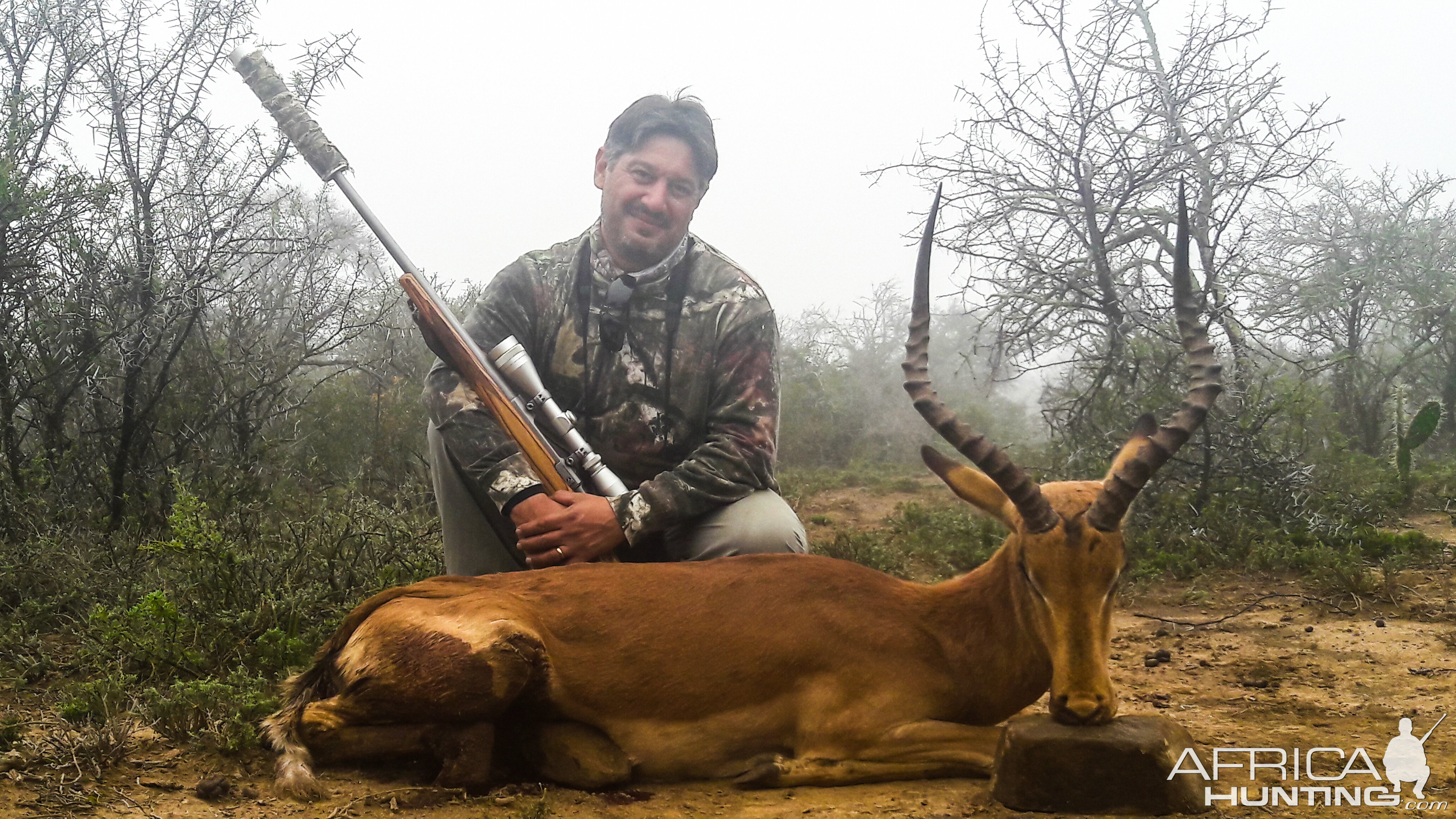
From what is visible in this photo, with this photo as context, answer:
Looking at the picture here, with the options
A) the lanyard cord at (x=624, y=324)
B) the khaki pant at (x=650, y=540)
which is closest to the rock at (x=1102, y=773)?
the khaki pant at (x=650, y=540)

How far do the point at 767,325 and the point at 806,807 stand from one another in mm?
2386

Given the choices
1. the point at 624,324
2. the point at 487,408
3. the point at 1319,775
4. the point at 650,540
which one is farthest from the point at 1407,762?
the point at 487,408

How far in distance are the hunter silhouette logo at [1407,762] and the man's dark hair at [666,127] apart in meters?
3.67

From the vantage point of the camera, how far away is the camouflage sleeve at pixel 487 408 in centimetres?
437

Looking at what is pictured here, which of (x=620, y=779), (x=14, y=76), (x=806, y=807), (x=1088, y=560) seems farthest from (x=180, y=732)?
(x=14, y=76)

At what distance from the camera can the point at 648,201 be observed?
4.89 metres

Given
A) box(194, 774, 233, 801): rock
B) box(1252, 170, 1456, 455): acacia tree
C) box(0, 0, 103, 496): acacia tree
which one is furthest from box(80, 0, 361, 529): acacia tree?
box(1252, 170, 1456, 455): acacia tree

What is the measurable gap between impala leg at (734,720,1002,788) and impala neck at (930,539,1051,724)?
0.61 feet

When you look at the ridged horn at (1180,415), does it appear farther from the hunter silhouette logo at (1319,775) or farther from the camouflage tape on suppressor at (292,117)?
the camouflage tape on suppressor at (292,117)

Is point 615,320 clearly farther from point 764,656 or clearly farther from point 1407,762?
point 1407,762

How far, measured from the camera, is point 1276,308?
10.4 m

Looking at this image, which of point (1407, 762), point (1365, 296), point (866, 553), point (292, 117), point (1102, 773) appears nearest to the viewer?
point (1102, 773)

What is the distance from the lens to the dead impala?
3.18 metres

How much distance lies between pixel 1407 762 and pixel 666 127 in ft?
12.7
